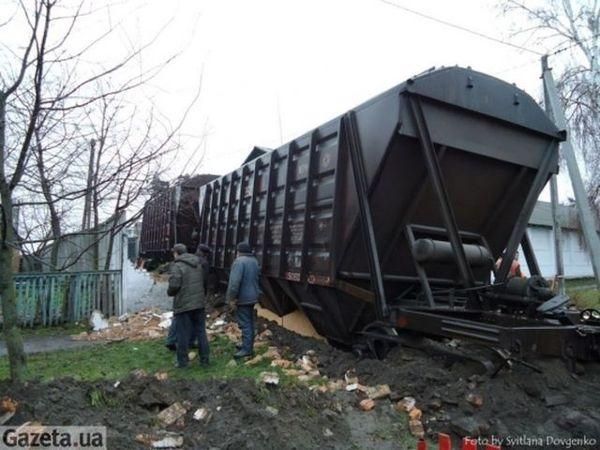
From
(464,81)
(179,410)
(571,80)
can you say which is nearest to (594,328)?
(464,81)

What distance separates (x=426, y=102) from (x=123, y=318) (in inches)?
329

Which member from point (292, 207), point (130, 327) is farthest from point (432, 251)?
point (130, 327)

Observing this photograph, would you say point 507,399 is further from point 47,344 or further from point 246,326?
point 47,344

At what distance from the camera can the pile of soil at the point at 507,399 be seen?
3.52 metres

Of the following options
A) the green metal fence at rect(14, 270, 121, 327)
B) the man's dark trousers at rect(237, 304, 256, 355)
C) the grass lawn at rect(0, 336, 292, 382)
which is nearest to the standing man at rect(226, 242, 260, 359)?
the man's dark trousers at rect(237, 304, 256, 355)

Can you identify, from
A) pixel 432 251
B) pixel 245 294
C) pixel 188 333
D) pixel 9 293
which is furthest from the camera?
pixel 245 294

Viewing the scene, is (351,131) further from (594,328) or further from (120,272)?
(120,272)

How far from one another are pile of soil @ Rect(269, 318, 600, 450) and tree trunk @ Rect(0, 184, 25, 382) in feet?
9.93

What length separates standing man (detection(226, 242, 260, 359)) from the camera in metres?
6.54

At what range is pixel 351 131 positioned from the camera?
5293 millimetres

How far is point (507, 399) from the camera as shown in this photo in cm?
384

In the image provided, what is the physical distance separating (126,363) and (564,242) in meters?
27.6

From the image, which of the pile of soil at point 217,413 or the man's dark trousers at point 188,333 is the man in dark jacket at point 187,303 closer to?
the man's dark trousers at point 188,333

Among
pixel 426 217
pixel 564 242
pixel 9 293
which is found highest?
pixel 564 242
